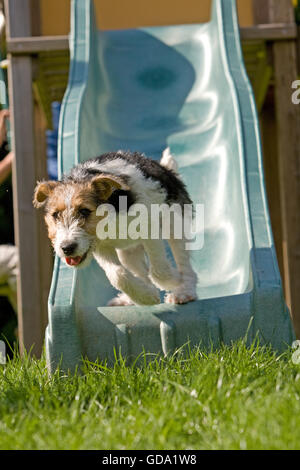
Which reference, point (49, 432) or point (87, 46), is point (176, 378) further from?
point (87, 46)

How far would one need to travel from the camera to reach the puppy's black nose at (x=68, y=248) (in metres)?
3.70

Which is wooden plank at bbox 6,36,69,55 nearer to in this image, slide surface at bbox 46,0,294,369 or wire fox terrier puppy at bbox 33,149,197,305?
slide surface at bbox 46,0,294,369

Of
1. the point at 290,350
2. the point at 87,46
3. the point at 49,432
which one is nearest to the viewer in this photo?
the point at 49,432

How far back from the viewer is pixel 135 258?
4605 millimetres

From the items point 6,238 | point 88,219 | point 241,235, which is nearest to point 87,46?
point 241,235

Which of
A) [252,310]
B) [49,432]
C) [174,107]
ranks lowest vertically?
[49,432]

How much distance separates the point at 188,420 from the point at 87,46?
4.54 metres

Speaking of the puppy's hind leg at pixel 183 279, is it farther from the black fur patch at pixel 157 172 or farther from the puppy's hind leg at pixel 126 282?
the black fur patch at pixel 157 172

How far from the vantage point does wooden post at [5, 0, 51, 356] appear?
248 inches

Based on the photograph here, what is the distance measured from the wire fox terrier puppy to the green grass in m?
0.62

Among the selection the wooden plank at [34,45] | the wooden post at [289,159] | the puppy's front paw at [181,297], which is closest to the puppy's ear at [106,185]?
the puppy's front paw at [181,297]

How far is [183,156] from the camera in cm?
619

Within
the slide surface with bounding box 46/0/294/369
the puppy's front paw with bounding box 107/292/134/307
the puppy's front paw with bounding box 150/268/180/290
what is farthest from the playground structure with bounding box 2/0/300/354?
the puppy's front paw with bounding box 150/268/180/290

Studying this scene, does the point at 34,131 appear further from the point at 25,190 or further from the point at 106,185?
the point at 106,185
